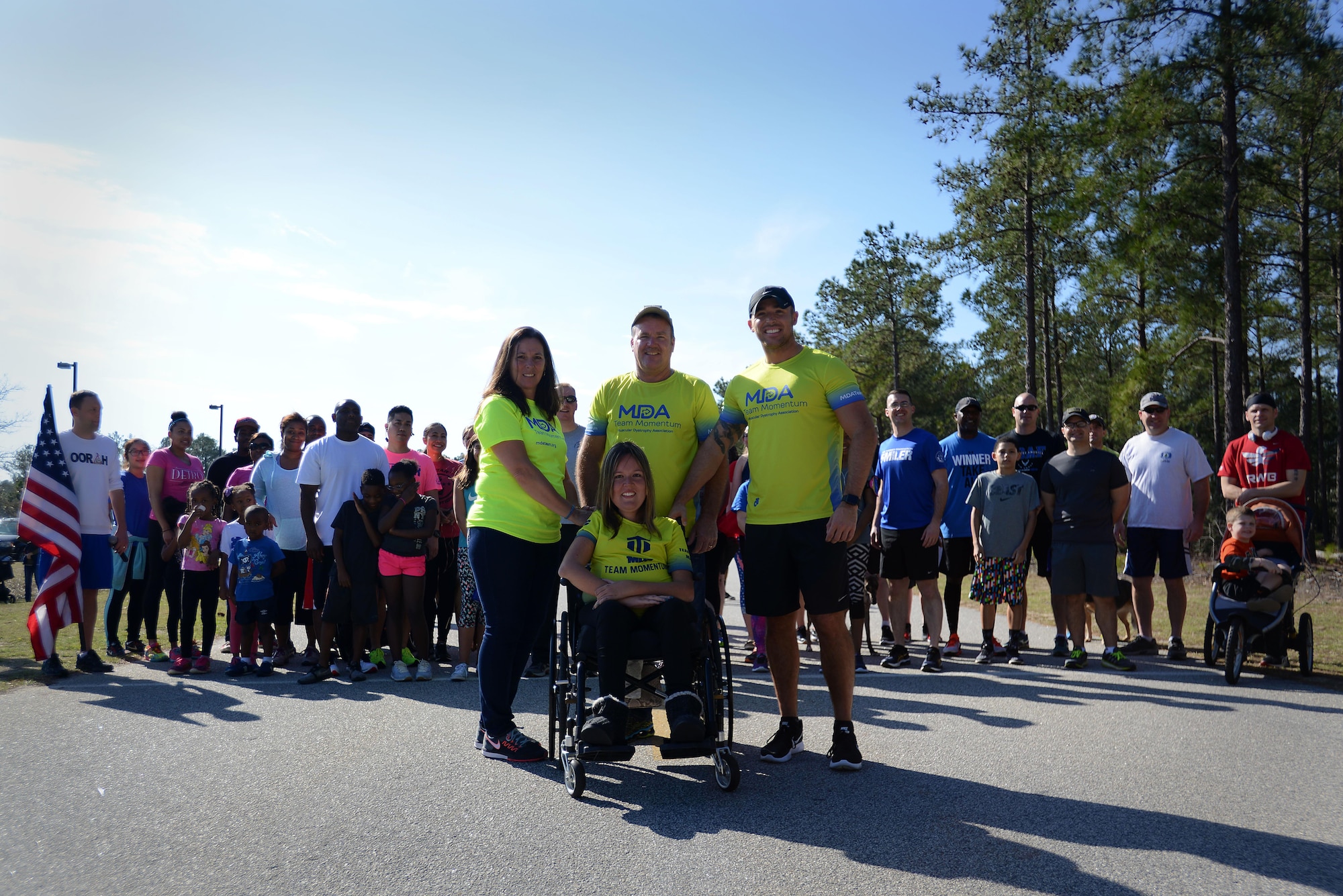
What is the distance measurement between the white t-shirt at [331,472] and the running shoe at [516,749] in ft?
11.0

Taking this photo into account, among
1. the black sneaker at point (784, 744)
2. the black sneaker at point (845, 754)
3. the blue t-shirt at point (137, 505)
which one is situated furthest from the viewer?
the blue t-shirt at point (137, 505)

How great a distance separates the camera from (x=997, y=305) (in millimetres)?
33656

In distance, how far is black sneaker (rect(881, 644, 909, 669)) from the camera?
25.1 feet

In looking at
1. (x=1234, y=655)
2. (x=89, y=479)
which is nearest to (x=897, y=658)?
(x=1234, y=655)

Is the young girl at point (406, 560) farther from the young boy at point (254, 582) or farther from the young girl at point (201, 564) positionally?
the young girl at point (201, 564)

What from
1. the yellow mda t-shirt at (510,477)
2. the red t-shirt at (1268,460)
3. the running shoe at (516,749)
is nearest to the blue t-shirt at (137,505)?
the yellow mda t-shirt at (510,477)

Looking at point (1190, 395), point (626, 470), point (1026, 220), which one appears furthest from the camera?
point (1190, 395)

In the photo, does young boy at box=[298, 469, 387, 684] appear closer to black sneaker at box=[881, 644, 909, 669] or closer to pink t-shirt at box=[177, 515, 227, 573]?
pink t-shirt at box=[177, 515, 227, 573]

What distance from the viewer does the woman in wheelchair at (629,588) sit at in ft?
13.5

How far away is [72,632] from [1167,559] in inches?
429

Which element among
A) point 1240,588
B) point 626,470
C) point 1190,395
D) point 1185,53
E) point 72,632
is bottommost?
point 72,632

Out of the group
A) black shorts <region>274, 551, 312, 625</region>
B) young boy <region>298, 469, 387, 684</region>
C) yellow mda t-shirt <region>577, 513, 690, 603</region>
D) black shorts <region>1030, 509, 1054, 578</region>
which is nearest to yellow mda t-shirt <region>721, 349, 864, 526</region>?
yellow mda t-shirt <region>577, 513, 690, 603</region>

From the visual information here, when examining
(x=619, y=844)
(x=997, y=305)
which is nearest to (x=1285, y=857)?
(x=619, y=844)

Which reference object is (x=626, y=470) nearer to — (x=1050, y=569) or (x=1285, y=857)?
(x=1285, y=857)
